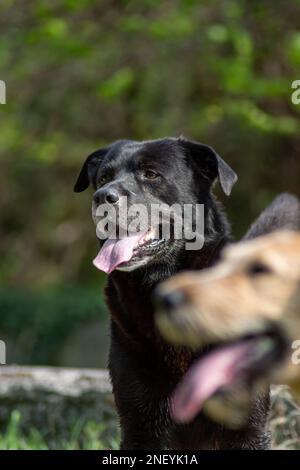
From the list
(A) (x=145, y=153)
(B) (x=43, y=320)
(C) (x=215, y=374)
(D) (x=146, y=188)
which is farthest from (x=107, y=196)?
(B) (x=43, y=320)

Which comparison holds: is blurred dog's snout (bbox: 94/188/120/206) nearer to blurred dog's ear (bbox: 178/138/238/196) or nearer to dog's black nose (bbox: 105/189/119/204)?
dog's black nose (bbox: 105/189/119/204)

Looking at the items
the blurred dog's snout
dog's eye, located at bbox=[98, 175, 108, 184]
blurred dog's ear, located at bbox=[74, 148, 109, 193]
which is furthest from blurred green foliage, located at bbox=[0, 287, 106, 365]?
the blurred dog's snout

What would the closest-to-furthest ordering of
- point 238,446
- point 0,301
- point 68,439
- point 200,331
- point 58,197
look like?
point 200,331
point 238,446
point 68,439
point 0,301
point 58,197

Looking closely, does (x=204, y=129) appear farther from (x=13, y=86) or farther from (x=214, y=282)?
(x=214, y=282)

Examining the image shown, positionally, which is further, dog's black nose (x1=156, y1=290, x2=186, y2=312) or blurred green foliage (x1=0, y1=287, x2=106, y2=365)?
blurred green foliage (x1=0, y1=287, x2=106, y2=365)

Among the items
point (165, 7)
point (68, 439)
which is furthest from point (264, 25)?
point (68, 439)

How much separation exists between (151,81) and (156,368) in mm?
9543

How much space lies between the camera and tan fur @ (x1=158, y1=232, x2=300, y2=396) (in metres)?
3.59

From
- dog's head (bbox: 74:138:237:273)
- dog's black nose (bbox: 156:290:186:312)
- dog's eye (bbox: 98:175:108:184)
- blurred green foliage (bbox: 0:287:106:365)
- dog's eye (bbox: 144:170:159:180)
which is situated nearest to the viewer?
dog's black nose (bbox: 156:290:186:312)

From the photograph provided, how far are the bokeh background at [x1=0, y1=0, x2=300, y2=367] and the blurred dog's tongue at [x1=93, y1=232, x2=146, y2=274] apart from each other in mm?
4214

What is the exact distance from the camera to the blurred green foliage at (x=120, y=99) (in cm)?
1087

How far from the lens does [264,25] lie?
11211 millimetres

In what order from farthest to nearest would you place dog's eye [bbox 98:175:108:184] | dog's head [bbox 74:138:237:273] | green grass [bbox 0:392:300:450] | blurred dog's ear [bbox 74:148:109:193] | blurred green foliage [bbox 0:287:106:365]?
blurred green foliage [bbox 0:287:106:365] → green grass [bbox 0:392:300:450] → blurred dog's ear [bbox 74:148:109:193] → dog's eye [bbox 98:175:108:184] → dog's head [bbox 74:138:237:273]

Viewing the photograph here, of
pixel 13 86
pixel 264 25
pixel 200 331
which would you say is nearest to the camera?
pixel 200 331
